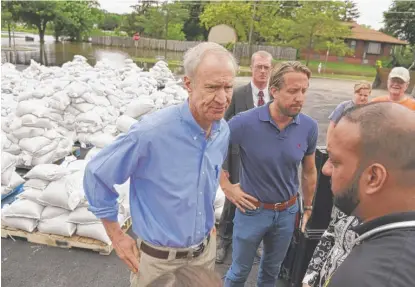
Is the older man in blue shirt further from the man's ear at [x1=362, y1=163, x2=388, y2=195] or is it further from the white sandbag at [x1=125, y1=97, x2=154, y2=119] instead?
the white sandbag at [x1=125, y1=97, x2=154, y2=119]

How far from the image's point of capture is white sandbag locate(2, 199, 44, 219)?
11.1 ft

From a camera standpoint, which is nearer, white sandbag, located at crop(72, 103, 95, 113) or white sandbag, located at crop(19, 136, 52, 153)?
white sandbag, located at crop(19, 136, 52, 153)

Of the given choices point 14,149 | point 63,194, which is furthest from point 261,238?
point 14,149

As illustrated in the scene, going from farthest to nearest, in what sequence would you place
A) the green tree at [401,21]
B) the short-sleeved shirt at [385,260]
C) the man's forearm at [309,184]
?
the green tree at [401,21]
the man's forearm at [309,184]
the short-sleeved shirt at [385,260]

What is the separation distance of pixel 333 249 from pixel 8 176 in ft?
12.7

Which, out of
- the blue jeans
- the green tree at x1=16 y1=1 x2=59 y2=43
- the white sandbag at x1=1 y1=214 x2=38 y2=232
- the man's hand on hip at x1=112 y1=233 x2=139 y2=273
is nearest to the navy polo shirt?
the blue jeans

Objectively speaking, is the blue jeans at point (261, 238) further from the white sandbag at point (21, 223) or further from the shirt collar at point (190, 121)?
the white sandbag at point (21, 223)

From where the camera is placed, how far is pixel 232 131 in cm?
233

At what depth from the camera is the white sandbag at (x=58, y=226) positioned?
3.31 m

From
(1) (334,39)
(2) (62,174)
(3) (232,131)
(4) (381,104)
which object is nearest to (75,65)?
(2) (62,174)

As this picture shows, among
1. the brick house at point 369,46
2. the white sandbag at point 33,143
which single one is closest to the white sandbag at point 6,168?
the white sandbag at point 33,143

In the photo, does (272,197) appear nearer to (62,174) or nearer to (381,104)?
(381,104)

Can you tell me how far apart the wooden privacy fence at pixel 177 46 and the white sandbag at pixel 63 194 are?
2591cm

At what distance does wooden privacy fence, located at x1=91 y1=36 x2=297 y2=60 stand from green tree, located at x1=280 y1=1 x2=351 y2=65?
2.40 meters
